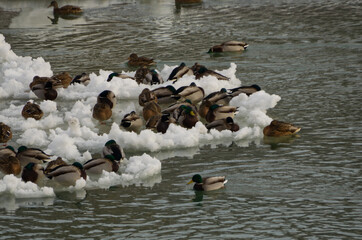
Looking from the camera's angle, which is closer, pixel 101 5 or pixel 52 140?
pixel 52 140

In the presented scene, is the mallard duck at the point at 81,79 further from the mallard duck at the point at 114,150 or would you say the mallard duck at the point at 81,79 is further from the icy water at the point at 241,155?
the mallard duck at the point at 114,150

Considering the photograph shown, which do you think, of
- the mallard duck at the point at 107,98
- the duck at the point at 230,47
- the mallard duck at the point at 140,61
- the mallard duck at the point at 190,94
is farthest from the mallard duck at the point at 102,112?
the duck at the point at 230,47

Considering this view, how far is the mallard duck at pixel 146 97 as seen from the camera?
18.6 metres

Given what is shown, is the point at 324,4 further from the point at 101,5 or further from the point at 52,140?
the point at 52,140

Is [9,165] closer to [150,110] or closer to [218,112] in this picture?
[150,110]

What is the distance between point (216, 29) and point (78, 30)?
546cm

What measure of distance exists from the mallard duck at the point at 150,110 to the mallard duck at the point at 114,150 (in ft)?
10.5

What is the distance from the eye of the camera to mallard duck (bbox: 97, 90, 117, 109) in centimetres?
1831

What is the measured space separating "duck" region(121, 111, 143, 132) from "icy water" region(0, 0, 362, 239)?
48cm

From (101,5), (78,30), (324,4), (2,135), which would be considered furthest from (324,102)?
(101,5)

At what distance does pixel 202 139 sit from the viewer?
1565 cm

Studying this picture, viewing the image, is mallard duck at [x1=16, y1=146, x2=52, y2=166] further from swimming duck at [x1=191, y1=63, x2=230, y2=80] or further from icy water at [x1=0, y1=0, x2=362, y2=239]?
swimming duck at [x1=191, y1=63, x2=230, y2=80]

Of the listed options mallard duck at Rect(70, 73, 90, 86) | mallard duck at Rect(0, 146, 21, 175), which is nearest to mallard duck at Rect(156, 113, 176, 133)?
mallard duck at Rect(0, 146, 21, 175)

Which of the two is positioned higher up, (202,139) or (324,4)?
(324,4)
